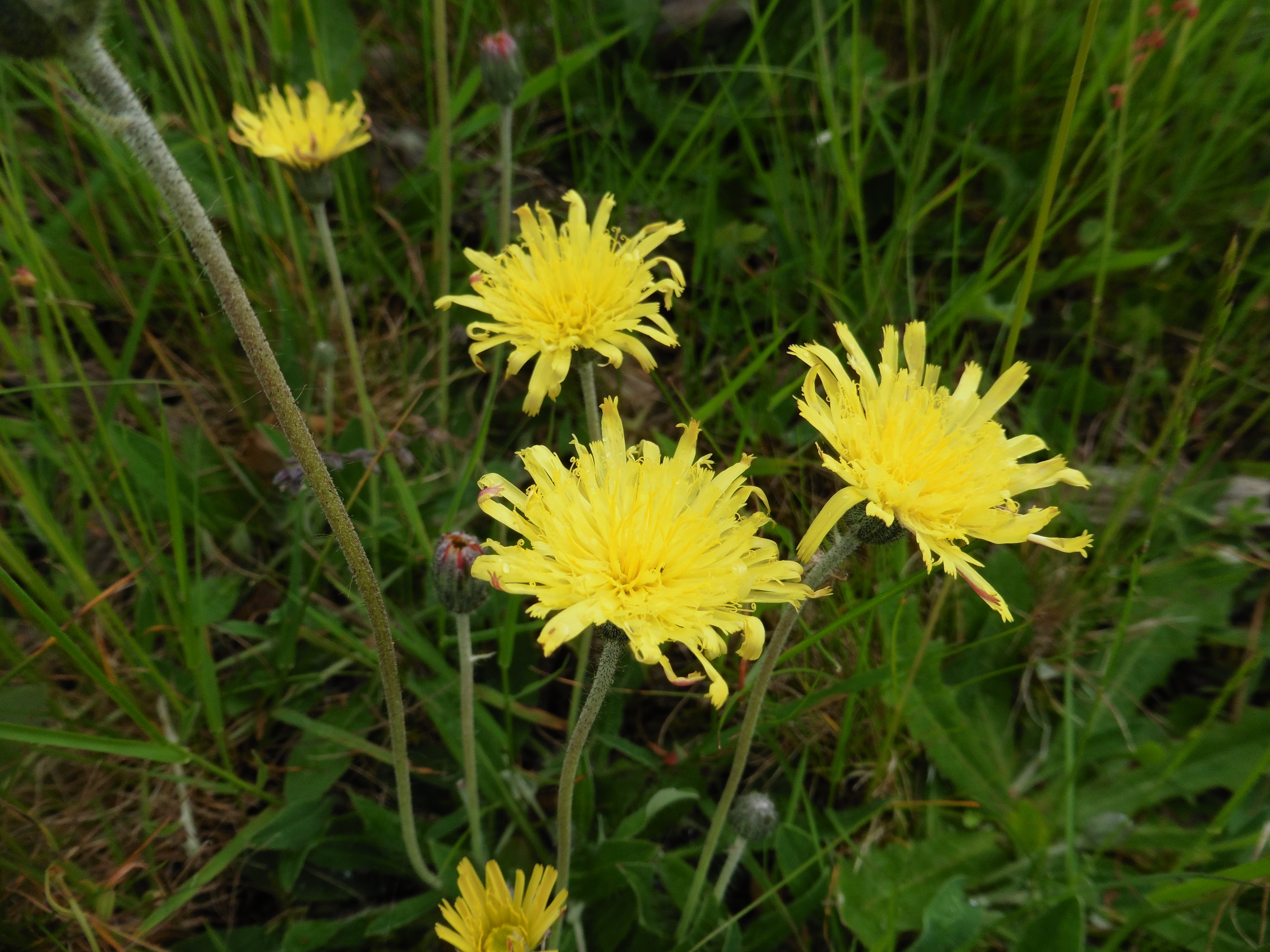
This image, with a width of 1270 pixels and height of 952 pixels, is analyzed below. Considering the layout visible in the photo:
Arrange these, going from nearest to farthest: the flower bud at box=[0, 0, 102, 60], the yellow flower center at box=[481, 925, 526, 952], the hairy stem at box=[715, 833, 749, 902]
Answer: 1. the flower bud at box=[0, 0, 102, 60]
2. the yellow flower center at box=[481, 925, 526, 952]
3. the hairy stem at box=[715, 833, 749, 902]

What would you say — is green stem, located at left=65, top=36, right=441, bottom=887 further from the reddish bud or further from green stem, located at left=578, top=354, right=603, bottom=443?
the reddish bud

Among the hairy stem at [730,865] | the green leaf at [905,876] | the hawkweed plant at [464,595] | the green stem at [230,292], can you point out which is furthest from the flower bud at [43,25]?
the green leaf at [905,876]

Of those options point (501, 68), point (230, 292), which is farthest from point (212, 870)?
point (501, 68)

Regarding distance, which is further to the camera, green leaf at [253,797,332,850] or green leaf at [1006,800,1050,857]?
green leaf at [1006,800,1050,857]

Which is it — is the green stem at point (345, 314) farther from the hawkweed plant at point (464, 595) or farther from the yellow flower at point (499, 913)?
the yellow flower at point (499, 913)

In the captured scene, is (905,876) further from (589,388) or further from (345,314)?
(345,314)

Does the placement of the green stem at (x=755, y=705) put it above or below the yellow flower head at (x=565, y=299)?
below

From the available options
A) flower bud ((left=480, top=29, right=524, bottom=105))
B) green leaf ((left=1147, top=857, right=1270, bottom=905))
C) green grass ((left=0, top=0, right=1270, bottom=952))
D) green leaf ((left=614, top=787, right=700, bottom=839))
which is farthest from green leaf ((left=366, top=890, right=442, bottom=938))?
flower bud ((left=480, top=29, right=524, bottom=105))
